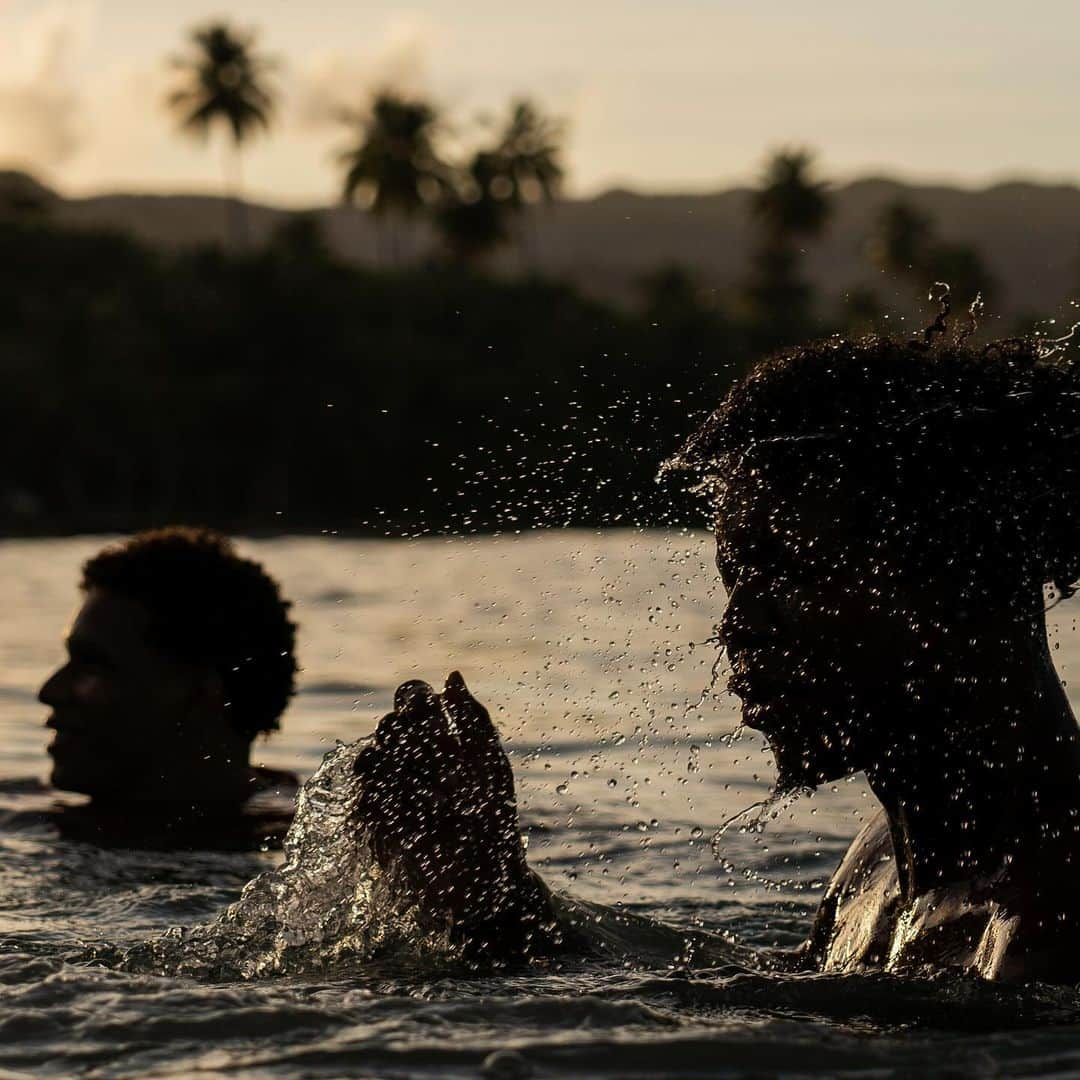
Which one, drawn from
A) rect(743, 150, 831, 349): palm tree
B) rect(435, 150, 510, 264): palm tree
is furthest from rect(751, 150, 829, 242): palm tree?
rect(435, 150, 510, 264): palm tree

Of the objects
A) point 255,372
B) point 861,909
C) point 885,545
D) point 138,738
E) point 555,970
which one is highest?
point 255,372

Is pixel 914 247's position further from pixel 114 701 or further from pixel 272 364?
pixel 114 701

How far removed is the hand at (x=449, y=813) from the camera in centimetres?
442

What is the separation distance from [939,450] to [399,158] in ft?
277

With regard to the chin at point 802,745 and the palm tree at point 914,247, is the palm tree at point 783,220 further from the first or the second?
the chin at point 802,745

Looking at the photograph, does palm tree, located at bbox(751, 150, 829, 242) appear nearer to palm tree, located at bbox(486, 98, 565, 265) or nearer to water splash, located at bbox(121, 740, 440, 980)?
palm tree, located at bbox(486, 98, 565, 265)

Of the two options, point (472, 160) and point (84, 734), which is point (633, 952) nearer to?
point (84, 734)

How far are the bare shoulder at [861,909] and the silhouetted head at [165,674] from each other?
8.69ft

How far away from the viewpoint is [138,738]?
6891 millimetres

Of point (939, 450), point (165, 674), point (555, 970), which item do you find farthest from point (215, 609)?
point (939, 450)

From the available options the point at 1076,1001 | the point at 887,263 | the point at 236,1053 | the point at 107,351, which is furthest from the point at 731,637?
the point at 887,263

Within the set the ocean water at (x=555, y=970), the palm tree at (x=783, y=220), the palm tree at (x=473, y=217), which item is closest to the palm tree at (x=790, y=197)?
the palm tree at (x=783, y=220)

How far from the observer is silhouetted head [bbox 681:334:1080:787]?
385 centimetres

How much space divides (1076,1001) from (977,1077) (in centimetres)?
30
